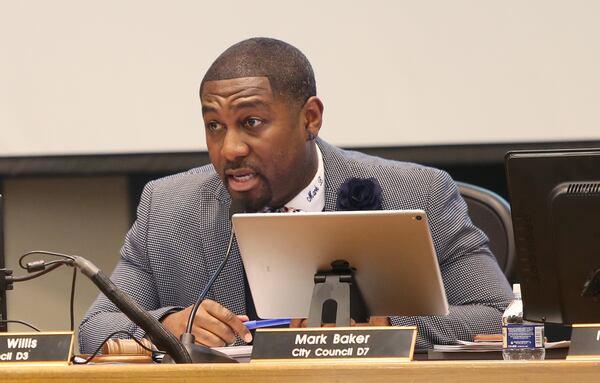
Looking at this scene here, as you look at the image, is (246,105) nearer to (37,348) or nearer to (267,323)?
(267,323)

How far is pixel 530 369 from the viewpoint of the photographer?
1.59 m

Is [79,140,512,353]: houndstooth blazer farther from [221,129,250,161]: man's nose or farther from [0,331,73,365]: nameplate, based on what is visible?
[0,331,73,365]: nameplate

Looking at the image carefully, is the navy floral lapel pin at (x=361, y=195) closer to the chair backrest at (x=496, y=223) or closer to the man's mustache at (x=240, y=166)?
the man's mustache at (x=240, y=166)

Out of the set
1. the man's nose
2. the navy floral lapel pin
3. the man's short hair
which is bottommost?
the navy floral lapel pin

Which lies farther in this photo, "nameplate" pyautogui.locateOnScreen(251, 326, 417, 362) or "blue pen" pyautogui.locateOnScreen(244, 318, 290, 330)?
"blue pen" pyautogui.locateOnScreen(244, 318, 290, 330)

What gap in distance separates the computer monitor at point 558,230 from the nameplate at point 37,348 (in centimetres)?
73

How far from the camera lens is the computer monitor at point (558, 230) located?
187 centimetres

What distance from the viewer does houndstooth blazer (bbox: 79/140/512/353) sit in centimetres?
270

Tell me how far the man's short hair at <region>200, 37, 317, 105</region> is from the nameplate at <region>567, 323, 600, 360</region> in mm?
1146

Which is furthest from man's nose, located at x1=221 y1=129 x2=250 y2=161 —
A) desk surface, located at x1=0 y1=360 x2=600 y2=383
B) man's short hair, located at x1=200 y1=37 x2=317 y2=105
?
desk surface, located at x1=0 y1=360 x2=600 y2=383

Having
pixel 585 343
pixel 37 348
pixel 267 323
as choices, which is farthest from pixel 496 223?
pixel 37 348

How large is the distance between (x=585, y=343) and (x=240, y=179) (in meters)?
1.12

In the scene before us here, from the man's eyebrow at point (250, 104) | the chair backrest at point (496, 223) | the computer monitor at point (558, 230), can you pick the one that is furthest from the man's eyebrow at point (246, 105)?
the computer monitor at point (558, 230)

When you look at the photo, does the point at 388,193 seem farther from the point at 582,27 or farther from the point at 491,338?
the point at 582,27
